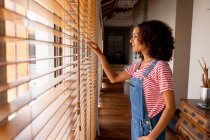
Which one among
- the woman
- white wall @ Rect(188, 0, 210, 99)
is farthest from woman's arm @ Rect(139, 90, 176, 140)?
white wall @ Rect(188, 0, 210, 99)

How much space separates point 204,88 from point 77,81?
1699 millimetres

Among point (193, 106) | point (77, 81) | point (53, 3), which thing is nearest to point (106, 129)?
point (193, 106)

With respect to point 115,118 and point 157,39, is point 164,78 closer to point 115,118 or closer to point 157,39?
point 157,39

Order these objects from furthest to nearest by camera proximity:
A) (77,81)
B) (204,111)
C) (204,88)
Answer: (204,88), (204,111), (77,81)

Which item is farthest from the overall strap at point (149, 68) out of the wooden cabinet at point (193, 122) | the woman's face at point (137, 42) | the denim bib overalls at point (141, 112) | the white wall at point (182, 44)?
the white wall at point (182, 44)

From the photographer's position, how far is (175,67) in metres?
4.55

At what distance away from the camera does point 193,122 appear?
2318mm

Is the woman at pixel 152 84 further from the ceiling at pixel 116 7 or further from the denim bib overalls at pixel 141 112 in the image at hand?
the ceiling at pixel 116 7

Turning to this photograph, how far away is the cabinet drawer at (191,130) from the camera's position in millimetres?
2121

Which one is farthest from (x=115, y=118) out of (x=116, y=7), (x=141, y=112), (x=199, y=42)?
(x=116, y=7)

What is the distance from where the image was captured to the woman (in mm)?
1287

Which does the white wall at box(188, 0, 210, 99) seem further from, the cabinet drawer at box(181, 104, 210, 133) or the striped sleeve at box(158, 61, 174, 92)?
the striped sleeve at box(158, 61, 174, 92)

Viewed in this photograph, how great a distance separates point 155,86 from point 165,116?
0.19m

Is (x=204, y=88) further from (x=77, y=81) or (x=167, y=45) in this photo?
(x=77, y=81)
